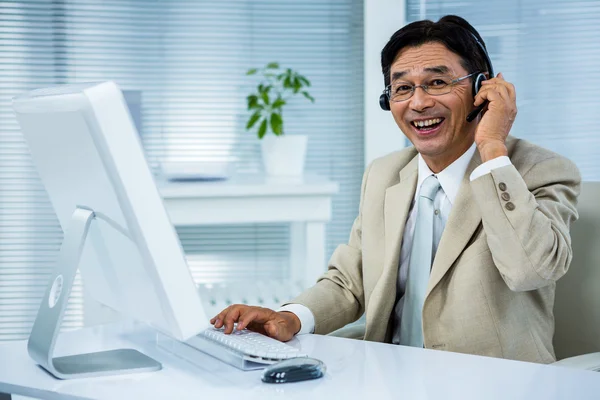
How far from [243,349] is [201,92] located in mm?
2586

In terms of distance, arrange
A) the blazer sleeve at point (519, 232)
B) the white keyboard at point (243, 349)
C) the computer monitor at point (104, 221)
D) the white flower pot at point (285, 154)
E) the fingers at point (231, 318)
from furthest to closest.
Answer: the white flower pot at point (285, 154), the blazer sleeve at point (519, 232), the fingers at point (231, 318), the white keyboard at point (243, 349), the computer monitor at point (104, 221)

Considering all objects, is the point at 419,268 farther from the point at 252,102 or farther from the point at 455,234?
the point at 252,102

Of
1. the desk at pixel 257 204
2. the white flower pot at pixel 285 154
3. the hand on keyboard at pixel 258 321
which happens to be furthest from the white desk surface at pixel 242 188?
the hand on keyboard at pixel 258 321

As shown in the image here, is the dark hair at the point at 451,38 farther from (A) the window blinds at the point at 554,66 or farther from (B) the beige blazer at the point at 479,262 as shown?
(A) the window blinds at the point at 554,66

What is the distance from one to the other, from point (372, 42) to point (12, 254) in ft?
6.42

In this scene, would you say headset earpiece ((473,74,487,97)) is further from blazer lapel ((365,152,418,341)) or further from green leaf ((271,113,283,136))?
green leaf ((271,113,283,136))

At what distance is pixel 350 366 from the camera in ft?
3.84

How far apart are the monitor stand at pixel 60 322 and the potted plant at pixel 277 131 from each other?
210 centimetres

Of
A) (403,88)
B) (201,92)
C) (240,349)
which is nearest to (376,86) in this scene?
(201,92)

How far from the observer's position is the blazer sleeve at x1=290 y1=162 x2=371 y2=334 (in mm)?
1656

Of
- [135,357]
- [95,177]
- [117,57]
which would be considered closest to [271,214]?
[117,57]

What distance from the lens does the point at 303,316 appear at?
61.9 inches

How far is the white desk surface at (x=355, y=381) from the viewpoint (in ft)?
3.38

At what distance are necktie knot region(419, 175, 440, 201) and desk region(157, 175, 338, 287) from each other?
4.09 feet
